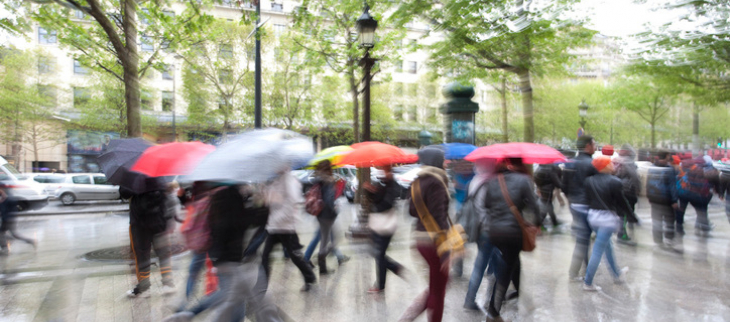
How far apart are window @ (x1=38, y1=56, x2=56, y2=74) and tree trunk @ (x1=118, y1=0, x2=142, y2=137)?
1053 inches

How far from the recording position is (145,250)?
5320 millimetres

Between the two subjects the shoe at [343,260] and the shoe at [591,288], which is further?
the shoe at [343,260]

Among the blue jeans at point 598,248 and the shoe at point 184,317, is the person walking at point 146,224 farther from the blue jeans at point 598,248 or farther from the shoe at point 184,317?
the blue jeans at point 598,248

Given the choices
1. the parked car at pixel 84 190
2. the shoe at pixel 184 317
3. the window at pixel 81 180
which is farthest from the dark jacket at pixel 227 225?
the window at pixel 81 180

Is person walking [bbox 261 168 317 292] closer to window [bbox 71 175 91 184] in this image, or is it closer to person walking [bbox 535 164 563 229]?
person walking [bbox 535 164 563 229]

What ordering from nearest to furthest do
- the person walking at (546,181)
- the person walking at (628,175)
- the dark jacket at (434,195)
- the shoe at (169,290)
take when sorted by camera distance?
1. the dark jacket at (434,195)
2. the shoe at (169,290)
3. the person walking at (628,175)
4. the person walking at (546,181)

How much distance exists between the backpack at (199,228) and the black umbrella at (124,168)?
7.08 ft

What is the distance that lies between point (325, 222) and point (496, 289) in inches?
101

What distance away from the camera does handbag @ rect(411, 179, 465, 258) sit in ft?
12.8

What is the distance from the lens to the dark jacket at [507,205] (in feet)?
13.2

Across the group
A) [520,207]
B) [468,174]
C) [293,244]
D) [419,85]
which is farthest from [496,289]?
[419,85]

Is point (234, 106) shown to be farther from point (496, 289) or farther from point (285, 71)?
point (496, 289)

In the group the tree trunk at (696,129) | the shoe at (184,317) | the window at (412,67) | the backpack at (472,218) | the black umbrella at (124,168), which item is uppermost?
the window at (412,67)

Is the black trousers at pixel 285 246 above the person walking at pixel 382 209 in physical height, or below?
below
